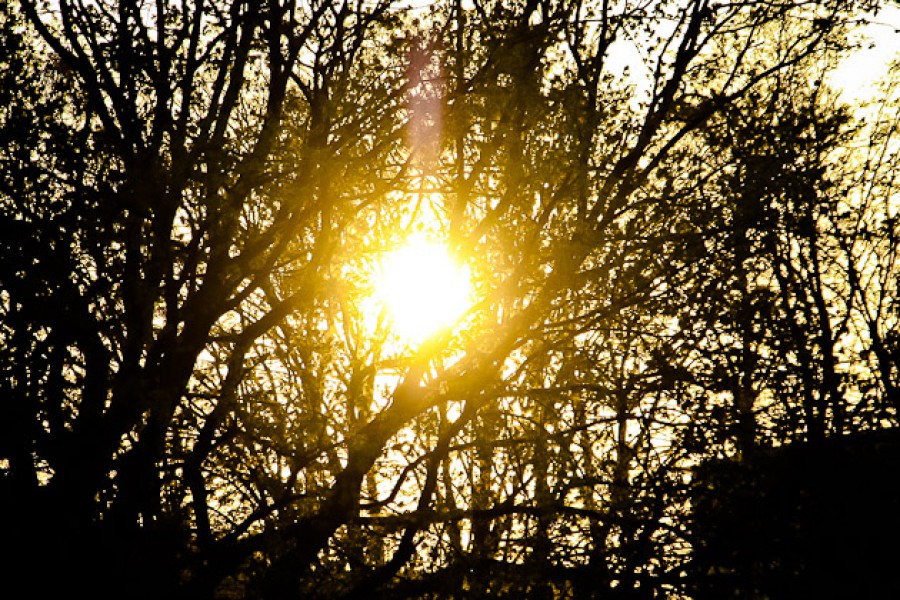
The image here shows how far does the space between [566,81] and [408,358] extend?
5.63m

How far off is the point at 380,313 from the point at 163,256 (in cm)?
471

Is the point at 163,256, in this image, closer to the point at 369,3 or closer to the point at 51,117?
the point at 51,117

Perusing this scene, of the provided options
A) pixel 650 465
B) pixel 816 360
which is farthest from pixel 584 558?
pixel 816 360

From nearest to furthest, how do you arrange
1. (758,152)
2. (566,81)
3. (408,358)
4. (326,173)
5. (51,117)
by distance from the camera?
(326,173), (408,358), (51,117), (566,81), (758,152)

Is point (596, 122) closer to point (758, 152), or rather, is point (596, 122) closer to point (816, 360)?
point (758, 152)

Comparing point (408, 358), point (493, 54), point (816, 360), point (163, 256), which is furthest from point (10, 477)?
point (816, 360)

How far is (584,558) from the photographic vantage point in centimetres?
1020

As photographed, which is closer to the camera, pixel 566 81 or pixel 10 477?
pixel 10 477

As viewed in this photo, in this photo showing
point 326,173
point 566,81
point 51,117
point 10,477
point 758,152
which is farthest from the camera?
point 758,152

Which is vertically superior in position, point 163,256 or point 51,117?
point 51,117

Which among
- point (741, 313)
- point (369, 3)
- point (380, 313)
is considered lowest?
point (741, 313)

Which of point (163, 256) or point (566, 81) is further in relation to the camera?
point (566, 81)

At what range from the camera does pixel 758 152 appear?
13008 millimetres

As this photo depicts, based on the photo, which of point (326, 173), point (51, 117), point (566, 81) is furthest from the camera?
point (566, 81)
